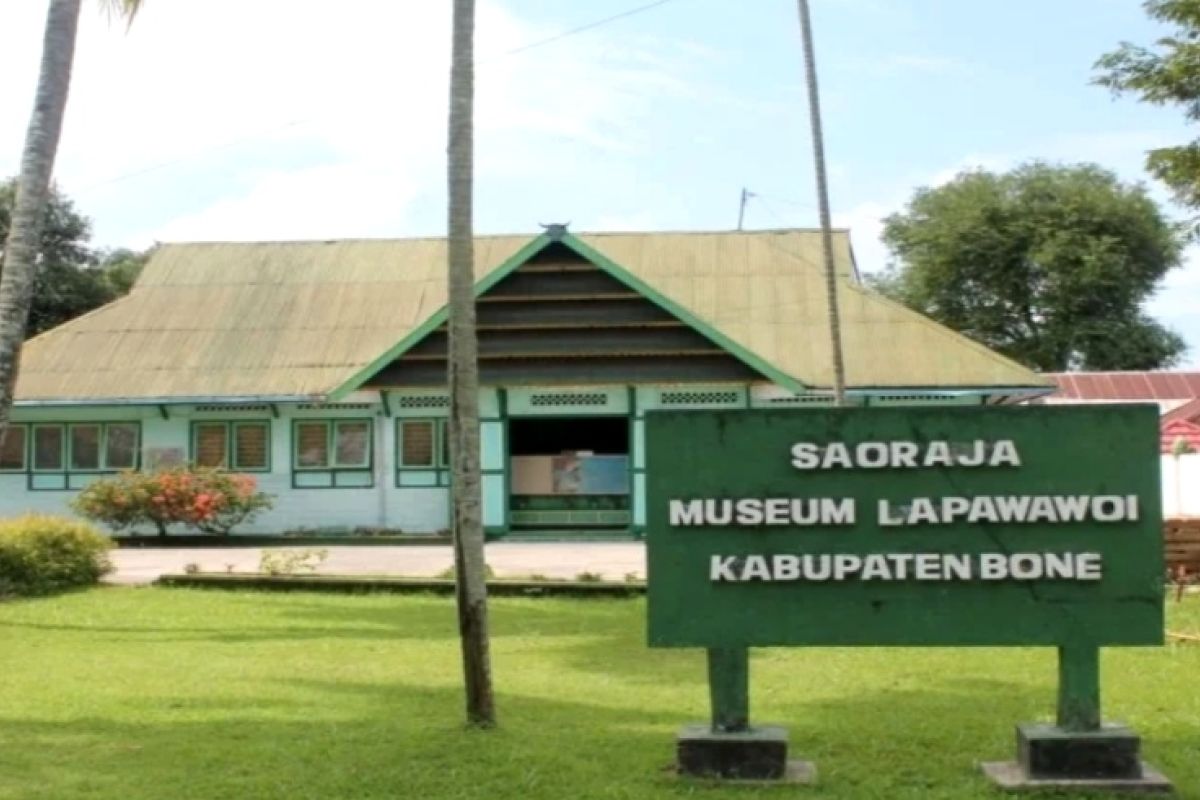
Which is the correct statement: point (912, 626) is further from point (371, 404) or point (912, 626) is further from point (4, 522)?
point (371, 404)

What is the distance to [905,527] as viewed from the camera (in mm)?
7793

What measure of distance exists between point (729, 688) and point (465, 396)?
8.26ft

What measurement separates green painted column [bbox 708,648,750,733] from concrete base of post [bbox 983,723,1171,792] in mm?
1284

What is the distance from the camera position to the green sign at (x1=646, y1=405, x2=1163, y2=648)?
7.71 metres

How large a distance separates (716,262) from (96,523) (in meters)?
14.7

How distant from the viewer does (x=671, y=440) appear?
7875mm

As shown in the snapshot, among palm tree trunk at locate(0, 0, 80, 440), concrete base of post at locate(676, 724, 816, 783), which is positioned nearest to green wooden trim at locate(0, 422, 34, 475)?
palm tree trunk at locate(0, 0, 80, 440)

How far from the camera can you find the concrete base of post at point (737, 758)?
7559mm

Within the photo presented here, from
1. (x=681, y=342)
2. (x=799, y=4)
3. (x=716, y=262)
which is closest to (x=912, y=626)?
(x=799, y=4)

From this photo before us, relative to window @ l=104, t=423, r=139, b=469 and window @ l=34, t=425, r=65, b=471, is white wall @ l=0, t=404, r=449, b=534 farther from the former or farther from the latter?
window @ l=34, t=425, r=65, b=471

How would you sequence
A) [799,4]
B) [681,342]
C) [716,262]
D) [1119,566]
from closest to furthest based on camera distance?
[1119,566]
[799,4]
[681,342]
[716,262]

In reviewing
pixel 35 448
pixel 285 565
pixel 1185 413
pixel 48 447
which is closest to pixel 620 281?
pixel 285 565

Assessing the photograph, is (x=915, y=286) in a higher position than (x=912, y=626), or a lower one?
higher

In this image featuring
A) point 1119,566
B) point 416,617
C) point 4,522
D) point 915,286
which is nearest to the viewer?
point 1119,566
